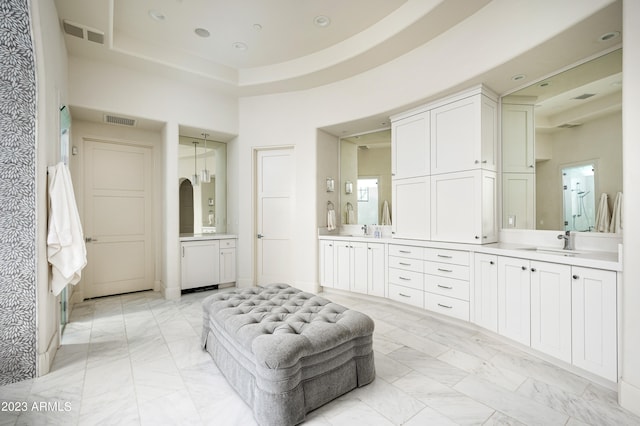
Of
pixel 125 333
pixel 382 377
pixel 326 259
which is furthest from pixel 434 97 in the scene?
pixel 125 333

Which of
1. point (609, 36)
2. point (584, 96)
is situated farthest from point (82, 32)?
point (584, 96)

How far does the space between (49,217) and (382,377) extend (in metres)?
3.04

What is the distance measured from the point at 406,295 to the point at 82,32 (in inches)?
193

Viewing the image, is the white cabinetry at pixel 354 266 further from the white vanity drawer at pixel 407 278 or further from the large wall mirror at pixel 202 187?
the large wall mirror at pixel 202 187

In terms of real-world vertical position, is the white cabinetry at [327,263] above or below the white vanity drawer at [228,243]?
below

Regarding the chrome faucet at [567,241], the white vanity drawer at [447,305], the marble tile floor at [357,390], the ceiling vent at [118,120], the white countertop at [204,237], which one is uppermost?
the ceiling vent at [118,120]

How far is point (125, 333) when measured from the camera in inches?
128

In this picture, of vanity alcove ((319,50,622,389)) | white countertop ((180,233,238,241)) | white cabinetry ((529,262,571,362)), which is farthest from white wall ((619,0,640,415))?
white countertop ((180,233,238,241))

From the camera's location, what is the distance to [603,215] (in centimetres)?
262

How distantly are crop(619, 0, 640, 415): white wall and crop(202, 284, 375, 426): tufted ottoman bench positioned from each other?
1.64m

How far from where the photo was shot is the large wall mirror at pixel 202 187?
208 inches

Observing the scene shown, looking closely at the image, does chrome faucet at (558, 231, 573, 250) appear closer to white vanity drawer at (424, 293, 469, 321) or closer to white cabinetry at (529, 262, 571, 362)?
white cabinetry at (529, 262, 571, 362)

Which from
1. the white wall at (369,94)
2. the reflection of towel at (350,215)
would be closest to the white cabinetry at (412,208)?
the reflection of towel at (350,215)

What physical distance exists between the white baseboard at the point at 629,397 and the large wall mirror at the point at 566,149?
1268 millimetres
